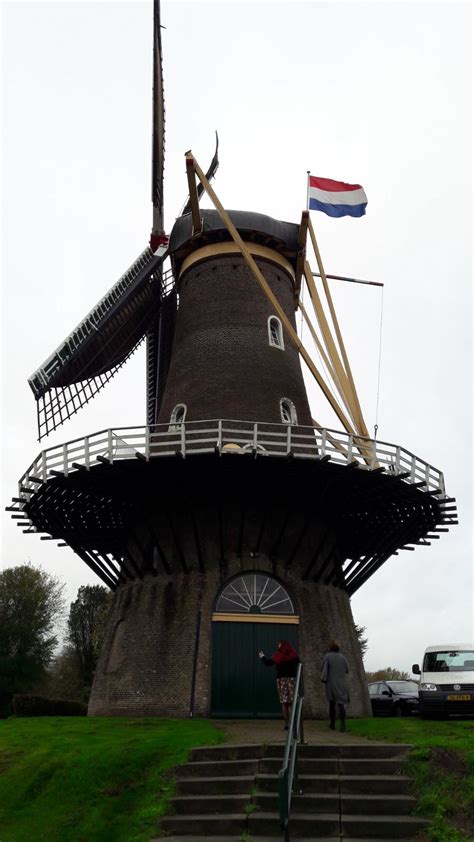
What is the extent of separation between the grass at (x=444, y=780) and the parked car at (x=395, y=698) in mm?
9051

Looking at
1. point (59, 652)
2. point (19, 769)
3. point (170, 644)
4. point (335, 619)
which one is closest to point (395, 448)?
point (335, 619)

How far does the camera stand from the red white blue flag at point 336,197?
23.2m

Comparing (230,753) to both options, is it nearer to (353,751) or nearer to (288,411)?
(353,751)

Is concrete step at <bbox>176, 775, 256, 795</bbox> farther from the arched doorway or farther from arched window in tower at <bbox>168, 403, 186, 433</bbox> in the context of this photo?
arched window in tower at <bbox>168, 403, 186, 433</bbox>

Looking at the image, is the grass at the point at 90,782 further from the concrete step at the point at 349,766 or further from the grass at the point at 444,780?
the grass at the point at 444,780

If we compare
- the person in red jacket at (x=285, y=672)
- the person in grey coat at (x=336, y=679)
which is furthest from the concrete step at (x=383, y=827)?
the person in grey coat at (x=336, y=679)

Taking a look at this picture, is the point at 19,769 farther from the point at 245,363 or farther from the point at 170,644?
the point at 245,363

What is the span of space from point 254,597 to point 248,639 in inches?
38.4

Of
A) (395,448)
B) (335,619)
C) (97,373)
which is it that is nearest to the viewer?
(395,448)

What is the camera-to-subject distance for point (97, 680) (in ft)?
65.3

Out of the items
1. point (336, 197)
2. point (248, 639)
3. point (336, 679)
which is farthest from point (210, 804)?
point (336, 197)

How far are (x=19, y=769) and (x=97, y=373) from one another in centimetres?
1453

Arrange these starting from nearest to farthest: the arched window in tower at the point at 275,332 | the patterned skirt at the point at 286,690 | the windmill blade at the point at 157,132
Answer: the patterned skirt at the point at 286,690, the arched window in tower at the point at 275,332, the windmill blade at the point at 157,132

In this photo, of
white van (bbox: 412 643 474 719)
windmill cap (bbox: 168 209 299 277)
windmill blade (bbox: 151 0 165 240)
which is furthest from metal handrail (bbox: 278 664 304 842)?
windmill blade (bbox: 151 0 165 240)
